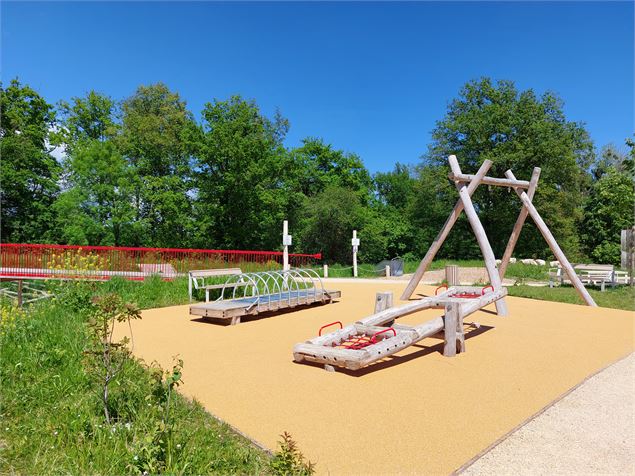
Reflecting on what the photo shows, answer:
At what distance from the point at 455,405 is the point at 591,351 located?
3546 mm

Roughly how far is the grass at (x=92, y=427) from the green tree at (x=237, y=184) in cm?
2223

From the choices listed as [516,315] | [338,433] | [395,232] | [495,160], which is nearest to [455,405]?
[338,433]

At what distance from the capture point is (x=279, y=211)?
28453 mm

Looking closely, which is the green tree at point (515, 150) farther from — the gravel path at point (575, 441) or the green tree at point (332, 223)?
the gravel path at point (575, 441)

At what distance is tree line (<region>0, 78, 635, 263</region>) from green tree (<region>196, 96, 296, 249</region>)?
0.08m

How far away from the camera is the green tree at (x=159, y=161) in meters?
26.2

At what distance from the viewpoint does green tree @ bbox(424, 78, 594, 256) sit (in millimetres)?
29078

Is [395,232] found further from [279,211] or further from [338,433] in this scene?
[338,433]

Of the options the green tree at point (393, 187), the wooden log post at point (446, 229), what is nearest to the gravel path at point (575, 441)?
the wooden log post at point (446, 229)

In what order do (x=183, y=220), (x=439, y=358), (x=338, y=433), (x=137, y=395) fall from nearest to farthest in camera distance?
(x=338, y=433), (x=137, y=395), (x=439, y=358), (x=183, y=220)

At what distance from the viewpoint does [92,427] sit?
3.08 m

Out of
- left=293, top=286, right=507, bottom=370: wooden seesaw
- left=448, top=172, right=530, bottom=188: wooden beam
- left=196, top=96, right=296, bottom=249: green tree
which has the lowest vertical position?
left=293, top=286, right=507, bottom=370: wooden seesaw

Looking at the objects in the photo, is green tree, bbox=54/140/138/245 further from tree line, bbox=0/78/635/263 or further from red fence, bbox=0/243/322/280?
red fence, bbox=0/243/322/280

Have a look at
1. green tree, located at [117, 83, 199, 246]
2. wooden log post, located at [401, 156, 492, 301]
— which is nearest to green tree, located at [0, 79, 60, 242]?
green tree, located at [117, 83, 199, 246]
